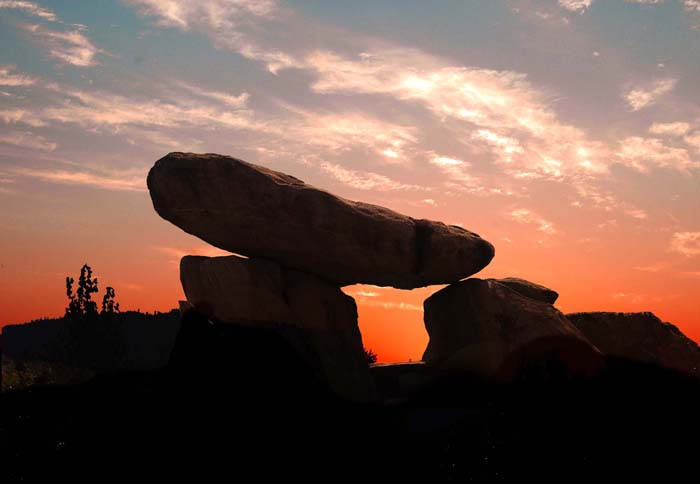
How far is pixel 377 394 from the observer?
2084 cm

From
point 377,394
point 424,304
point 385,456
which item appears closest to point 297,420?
point 385,456

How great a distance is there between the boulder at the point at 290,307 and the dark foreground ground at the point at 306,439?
2451 mm

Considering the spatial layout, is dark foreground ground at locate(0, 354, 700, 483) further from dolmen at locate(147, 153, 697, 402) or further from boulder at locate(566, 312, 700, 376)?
boulder at locate(566, 312, 700, 376)

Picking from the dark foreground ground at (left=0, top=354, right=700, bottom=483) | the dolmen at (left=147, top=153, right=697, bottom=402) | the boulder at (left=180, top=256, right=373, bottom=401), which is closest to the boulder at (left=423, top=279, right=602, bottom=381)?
the dolmen at (left=147, top=153, right=697, bottom=402)

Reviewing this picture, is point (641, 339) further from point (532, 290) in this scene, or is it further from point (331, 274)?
point (331, 274)

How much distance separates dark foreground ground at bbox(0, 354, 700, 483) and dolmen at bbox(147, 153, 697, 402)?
236cm

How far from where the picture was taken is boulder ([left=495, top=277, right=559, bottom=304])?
71.2 feet

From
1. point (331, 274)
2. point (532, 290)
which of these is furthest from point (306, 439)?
point (532, 290)

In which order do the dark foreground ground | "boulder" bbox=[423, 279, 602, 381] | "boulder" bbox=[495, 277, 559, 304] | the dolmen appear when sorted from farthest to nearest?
"boulder" bbox=[495, 277, 559, 304], "boulder" bbox=[423, 279, 602, 381], the dolmen, the dark foreground ground

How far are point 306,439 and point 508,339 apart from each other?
7211 mm

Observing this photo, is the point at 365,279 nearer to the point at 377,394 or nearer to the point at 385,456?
the point at 377,394

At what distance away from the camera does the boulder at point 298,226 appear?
18500 mm

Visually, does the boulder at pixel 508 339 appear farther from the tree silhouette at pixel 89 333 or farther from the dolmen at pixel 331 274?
the tree silhouette at pixel 89 333

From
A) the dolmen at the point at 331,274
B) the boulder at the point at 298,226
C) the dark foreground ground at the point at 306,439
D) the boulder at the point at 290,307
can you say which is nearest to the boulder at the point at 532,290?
the dolmen at the point at 331,274
